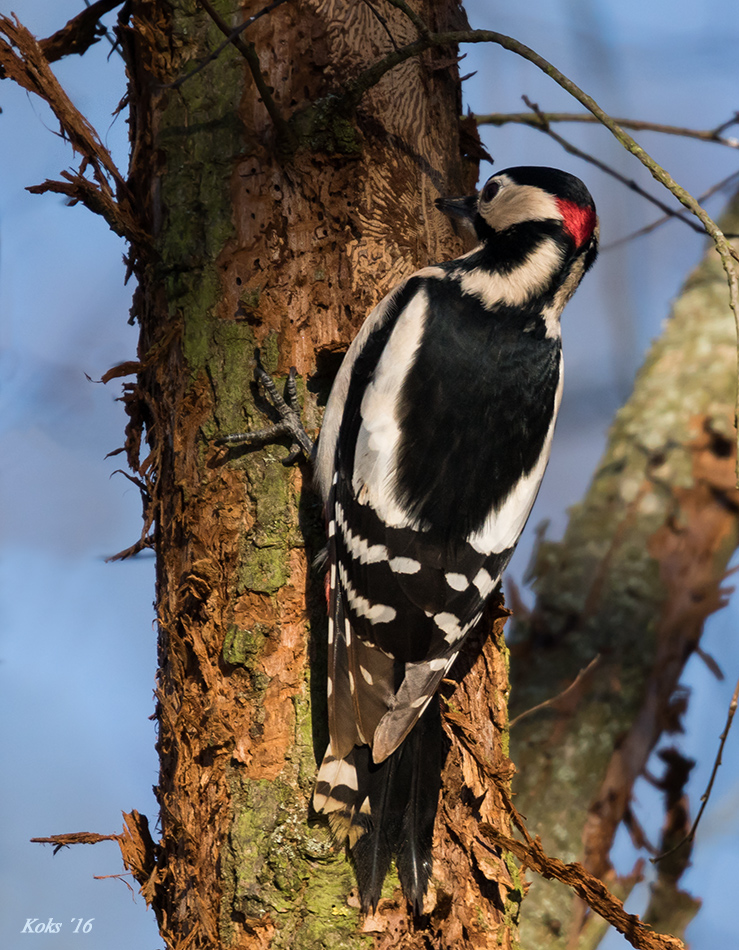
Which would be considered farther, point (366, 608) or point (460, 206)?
point (460, 206)

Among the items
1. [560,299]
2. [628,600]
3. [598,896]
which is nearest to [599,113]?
[560,299]

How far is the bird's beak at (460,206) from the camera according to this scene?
2.11 meters

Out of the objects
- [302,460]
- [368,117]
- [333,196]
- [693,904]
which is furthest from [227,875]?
[693,904]

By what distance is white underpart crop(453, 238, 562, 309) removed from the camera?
2.02 m

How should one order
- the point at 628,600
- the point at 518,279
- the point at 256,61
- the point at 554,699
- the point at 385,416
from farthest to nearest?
1. the point at 628,600
2. the point at 554,699
3. the point at 518,279
4. the point at 385,416
5. the point at 256,61

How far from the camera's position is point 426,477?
5.90 ft

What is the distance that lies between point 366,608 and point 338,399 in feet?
1.68

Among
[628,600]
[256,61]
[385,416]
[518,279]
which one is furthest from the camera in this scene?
[628,600]

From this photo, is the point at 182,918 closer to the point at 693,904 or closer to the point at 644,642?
the point at 644,642

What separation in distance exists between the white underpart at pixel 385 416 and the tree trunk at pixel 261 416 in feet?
0.47

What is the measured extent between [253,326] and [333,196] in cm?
37

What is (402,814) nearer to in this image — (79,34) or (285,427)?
(285,427)

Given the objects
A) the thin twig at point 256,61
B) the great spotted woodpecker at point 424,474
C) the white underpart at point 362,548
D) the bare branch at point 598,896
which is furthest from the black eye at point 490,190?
the bare branch at point 598,896

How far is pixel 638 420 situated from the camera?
364 centimetres
